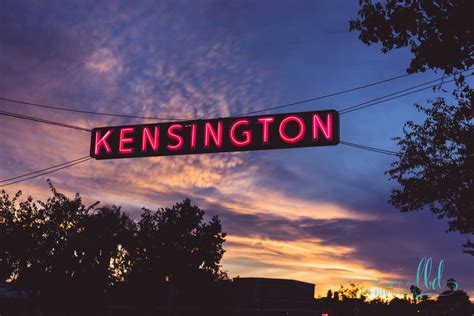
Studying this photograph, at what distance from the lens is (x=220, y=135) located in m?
14.0

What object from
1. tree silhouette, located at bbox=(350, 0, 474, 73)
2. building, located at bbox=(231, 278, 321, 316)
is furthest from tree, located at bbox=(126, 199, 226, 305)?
tree silhouette, located at bbox=(350, 0, 474, 73)

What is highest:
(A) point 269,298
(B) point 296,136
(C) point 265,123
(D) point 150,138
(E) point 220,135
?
(C) point 265,123

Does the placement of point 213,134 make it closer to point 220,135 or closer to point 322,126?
point 220,135

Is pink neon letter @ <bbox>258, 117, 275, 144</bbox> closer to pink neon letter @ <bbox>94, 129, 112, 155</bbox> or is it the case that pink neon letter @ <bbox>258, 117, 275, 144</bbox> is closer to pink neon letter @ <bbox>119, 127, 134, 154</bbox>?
pink neon letter @ <bbox>119, 127, 134, 154</bbox>

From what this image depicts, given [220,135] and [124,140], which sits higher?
[124,140]

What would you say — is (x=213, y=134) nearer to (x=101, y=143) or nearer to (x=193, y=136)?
(x=193, y=136)

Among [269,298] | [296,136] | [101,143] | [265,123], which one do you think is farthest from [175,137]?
[269,298]

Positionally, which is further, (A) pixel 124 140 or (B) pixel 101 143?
(B) pixel 101 143

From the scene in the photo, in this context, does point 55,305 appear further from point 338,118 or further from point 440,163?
point 338,118

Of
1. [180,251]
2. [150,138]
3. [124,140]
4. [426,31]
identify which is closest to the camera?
[426,31]

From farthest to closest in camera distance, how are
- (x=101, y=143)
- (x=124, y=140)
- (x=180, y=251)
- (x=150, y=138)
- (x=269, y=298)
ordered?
(x=269, y=298), (x=180, y=251), (x=101, y=143), (x=124, y=140), (x=150, y=138)

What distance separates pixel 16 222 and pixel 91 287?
7.53m

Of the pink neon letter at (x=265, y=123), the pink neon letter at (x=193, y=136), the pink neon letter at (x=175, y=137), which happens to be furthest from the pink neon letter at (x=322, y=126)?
the pink neon letter at (x=175, y=137)

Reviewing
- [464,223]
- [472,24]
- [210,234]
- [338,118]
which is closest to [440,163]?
[464,223]
